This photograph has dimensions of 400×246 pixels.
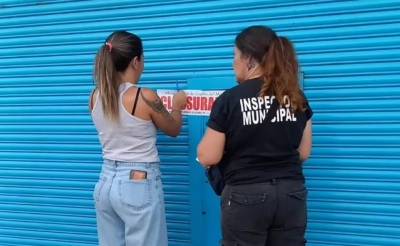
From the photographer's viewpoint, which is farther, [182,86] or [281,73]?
[182,86]

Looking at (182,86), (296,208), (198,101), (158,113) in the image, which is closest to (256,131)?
(296,208)

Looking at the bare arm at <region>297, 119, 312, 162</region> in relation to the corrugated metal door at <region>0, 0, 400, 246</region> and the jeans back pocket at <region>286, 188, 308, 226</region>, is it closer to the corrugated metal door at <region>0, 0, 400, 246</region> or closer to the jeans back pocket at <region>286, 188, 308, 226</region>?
the jeans back pocket at <region>286, 188, 308, 226</region>

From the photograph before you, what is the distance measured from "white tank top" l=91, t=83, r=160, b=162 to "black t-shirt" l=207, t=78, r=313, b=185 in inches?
22.0

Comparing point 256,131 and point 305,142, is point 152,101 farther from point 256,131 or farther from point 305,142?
point 305,142

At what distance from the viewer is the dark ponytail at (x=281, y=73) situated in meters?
2.51

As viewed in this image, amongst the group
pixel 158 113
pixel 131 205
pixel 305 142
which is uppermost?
pixel 158 113

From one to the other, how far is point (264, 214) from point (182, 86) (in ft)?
4.32

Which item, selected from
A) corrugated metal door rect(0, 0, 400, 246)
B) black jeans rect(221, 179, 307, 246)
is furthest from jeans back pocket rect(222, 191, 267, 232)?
corrugated metal door rect(0, 0, 400, 246)

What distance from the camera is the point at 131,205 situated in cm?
296

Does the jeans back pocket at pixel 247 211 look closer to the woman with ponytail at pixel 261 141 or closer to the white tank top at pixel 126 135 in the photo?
the woman with ponytail at pixel 261 141

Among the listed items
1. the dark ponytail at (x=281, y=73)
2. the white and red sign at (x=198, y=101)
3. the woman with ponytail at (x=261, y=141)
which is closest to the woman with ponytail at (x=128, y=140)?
the white and red sign at (x=198, y=101)

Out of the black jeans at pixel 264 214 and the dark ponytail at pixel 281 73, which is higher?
the dark ponytail at pixel 281 73

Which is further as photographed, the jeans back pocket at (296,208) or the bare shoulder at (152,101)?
the bare shoulder at (152,101)

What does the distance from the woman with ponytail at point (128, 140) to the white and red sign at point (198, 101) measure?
14.8 inches
